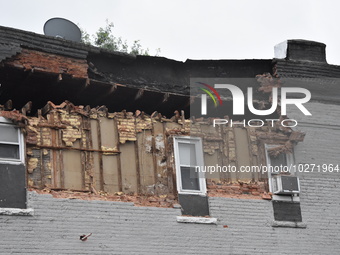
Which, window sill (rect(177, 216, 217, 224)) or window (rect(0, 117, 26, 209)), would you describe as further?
window sill (rect(177, 216, 217, 224))

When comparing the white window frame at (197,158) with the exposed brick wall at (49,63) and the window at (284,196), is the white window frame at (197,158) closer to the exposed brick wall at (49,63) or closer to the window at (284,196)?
the window at (284,196)

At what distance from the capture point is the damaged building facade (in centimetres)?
1570

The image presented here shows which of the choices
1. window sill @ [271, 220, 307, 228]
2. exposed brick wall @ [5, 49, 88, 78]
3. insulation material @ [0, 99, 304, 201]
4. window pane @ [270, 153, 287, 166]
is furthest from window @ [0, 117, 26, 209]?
window pane @ [270, 153, 287, 166]

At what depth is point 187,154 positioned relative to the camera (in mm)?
17734

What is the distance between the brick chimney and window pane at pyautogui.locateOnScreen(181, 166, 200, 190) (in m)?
5.40

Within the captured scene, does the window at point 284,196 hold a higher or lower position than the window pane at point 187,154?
lower

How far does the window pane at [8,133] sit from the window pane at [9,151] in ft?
0.42

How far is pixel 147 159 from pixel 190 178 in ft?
3.65

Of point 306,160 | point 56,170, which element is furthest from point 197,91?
point 56,170

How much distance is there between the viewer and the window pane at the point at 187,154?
17.6 m

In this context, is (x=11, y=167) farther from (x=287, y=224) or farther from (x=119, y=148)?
(x=287, y=224)

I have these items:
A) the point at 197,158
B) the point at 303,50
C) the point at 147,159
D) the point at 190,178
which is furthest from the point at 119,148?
the point at 303,50

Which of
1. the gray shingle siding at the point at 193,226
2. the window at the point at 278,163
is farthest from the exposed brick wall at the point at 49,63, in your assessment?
the window at the point at 278,163

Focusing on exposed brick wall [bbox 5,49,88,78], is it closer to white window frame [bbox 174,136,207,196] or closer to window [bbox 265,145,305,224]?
white window frame [bbox 174,136,207,196]
